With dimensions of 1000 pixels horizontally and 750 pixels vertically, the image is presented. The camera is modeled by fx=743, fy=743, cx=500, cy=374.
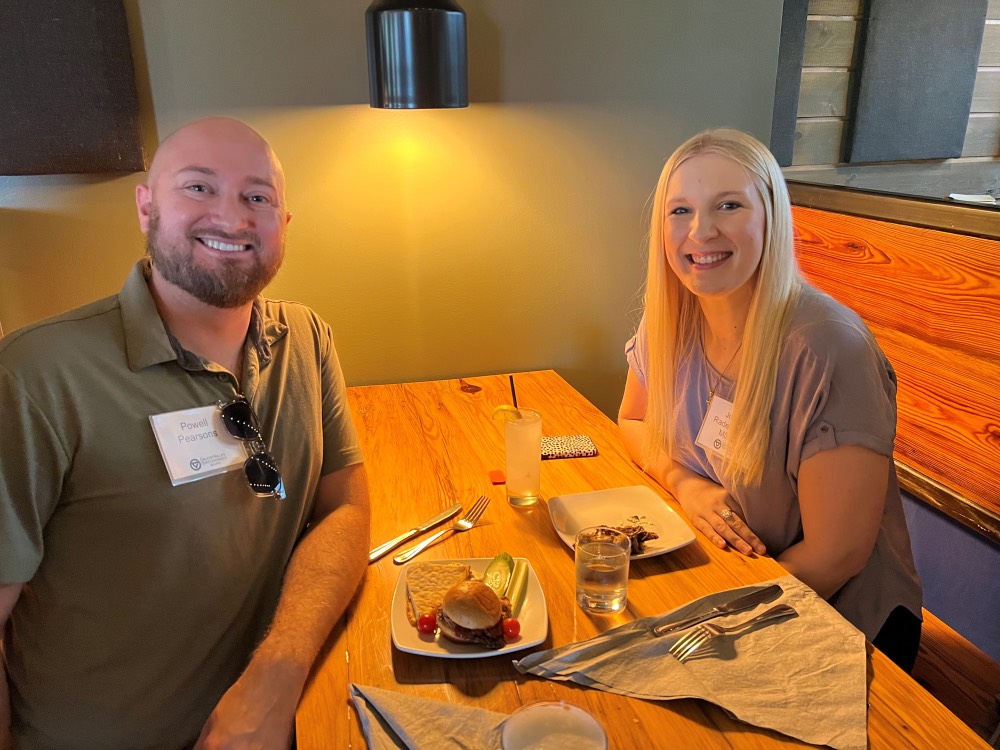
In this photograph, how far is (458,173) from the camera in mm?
2166

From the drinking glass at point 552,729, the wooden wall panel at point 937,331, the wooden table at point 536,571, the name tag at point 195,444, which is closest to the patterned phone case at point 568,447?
Answer: the wooden table at point 536,571

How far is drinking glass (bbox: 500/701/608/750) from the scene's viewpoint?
0.82 metres

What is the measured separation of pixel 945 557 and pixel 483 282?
4.88ft

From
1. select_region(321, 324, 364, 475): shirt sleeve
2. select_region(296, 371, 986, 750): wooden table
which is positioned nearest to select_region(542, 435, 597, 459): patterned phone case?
select_region(296, 371, 986, 750): wooden table

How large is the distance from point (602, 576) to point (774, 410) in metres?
0.52

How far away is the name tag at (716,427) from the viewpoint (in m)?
1.47

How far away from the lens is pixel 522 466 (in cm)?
144

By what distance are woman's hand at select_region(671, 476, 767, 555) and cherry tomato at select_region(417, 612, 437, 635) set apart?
1.76 ft

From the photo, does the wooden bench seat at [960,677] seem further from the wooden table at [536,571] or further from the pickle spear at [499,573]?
the pickle spear at [499,573]

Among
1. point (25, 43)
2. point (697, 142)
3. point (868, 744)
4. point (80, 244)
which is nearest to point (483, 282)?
point (697, 142)

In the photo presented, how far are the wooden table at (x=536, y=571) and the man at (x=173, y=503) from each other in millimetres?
72

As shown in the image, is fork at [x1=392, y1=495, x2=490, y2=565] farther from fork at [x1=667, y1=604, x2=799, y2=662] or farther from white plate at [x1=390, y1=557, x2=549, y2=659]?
fork at [x1=667, y1=604, x2=799, y2=662]

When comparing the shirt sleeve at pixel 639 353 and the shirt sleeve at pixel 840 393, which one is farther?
the shirt sleeve at pixel 639 353

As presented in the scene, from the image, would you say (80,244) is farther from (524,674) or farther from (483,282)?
(524,674)
